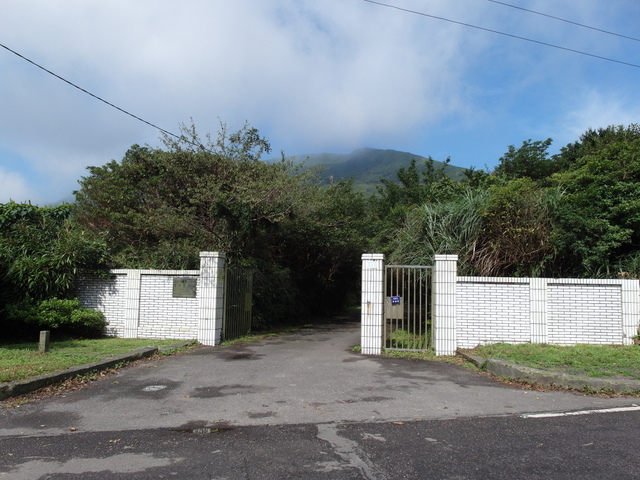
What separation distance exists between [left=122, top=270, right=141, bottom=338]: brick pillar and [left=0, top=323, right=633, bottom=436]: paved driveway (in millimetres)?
3078

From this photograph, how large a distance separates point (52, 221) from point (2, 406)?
8225mm

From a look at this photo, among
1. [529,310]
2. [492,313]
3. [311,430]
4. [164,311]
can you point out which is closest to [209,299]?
[164,311]

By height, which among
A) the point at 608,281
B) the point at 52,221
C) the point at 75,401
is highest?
the point at 52,221

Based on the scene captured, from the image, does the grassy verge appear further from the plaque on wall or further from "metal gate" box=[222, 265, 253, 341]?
the plaque on wall

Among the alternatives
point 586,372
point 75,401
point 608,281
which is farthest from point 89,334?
point 608,281

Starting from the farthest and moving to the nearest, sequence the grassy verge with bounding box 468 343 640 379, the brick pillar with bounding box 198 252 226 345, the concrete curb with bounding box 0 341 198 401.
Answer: the brick pillar with bounding box 198 252 226 345, the grassy verge with bounding box 468 343 640 379, the concrete curb with bounding box 0 341 198 401

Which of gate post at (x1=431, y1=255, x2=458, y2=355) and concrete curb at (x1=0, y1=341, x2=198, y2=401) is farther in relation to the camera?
gate post at (x1=431, y1=255, x2=458, y2=355)

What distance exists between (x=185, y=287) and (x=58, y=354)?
344 centimetres

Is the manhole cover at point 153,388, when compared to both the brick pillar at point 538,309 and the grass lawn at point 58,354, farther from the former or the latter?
the brick pillar at point 538,309

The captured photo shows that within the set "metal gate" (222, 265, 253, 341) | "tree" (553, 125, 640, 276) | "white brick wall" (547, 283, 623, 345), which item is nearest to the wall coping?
"metal gate" (222, 265, 253, 341)

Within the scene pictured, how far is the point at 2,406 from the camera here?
596cm

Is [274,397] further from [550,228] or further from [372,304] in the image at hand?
[550,228]

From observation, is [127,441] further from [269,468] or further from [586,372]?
[586,372]

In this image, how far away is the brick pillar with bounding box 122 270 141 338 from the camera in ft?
39.7
